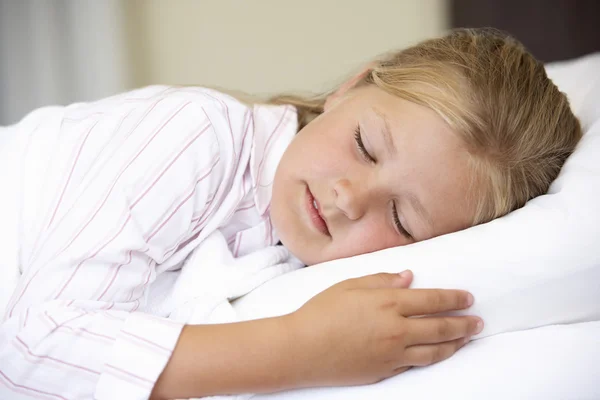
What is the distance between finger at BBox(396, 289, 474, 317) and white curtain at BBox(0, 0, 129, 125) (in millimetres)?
1934

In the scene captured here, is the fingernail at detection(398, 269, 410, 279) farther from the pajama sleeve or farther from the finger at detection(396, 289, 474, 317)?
the pajama sleeve

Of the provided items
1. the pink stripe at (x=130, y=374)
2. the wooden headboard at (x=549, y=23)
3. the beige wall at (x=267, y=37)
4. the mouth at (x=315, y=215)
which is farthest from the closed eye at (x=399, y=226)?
the beige wall at (x=267, y=37)

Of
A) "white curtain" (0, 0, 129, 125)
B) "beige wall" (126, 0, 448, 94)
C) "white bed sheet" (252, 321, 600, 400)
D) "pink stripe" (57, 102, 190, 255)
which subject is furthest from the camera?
"beige wall" (126, 0, 448, 94)

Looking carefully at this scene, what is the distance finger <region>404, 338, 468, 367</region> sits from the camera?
76 cm

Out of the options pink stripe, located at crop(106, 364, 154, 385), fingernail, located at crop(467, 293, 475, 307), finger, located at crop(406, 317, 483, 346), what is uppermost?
fingernail, located at crop(467, 293, 475, 307)

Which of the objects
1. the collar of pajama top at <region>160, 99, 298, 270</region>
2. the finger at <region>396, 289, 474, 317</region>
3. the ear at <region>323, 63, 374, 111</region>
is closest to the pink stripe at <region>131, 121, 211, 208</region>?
the collar of pajama top at <region>160, 99, 298, 270</region>

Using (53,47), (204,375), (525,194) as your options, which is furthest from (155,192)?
(53,47)

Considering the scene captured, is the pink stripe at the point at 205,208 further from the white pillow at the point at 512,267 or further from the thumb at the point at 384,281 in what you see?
the thumb at the point at 384,281

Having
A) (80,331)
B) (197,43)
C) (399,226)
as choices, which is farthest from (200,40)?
(80,331)

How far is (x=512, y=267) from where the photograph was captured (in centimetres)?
81

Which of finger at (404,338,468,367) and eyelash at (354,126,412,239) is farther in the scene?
eyelash at (354,126,412,239)

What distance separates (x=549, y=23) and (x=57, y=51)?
180 centimetres

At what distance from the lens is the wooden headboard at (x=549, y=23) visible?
209 cm

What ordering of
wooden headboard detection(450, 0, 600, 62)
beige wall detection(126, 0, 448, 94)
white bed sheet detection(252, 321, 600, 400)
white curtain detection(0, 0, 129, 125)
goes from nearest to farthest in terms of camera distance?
1. white bed sheet detection(252, 321, 600, 400)
2. wooden headboard detection(450, 0, 600, 62)
3. white curtain detection(0, 0, 129, 125)
4. beige wall detection(126, 0, 448, 94)
